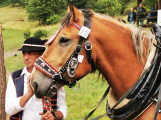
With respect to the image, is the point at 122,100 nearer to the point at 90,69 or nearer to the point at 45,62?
the point at 90,69

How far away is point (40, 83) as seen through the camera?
1645 mm

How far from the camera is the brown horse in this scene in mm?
1698

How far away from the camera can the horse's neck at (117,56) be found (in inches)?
70.6

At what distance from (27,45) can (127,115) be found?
1.69 meters

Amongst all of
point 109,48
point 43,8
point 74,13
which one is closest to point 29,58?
point 74,13

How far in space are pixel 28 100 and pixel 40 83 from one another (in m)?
0.55

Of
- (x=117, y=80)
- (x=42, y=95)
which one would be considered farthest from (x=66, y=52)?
(x=117, y=80)

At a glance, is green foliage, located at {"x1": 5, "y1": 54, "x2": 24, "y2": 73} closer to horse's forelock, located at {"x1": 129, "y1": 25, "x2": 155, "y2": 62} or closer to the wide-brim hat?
the wide-brim hat

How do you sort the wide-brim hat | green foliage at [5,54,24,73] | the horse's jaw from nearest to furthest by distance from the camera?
the horse's jaw < the wide-brim hat < green foliage at [5,54,24,73]

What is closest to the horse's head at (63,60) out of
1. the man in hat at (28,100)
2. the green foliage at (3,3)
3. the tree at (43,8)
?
the man in hat at (28,100)

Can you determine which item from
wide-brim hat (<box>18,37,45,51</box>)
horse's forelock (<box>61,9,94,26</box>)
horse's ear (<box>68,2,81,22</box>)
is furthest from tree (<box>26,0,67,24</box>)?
horse's ear (<box>68,2,81,22</box>)

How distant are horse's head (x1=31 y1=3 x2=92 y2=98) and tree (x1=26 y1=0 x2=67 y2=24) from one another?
37.5 meters

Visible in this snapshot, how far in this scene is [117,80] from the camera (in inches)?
72.4

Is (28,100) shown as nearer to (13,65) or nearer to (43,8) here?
(13,65)
